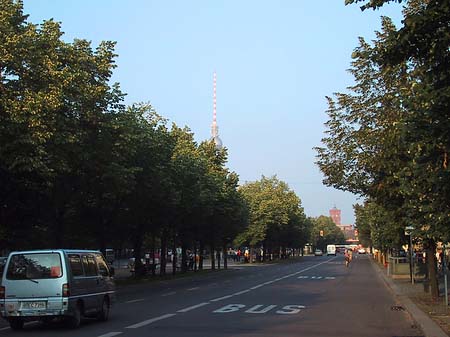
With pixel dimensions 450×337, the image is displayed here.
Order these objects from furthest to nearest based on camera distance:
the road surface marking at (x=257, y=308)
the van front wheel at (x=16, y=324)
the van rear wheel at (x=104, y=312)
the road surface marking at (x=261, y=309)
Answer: the road surface marking at (x=261, y=309) < the road surface marking at (x=257, y=308) < the van rear wheel at (x=104, y=312) < the van front wheel at (x=16, y=324)

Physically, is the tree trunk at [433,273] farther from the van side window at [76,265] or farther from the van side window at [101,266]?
the van side window at [76,265]

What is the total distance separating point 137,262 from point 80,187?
45.5 feet

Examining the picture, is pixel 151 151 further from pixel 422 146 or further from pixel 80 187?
pixel 422 146

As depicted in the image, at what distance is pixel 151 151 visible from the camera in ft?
121

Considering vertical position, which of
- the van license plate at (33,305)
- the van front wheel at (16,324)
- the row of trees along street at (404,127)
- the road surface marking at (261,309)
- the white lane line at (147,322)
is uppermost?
the row of trees along street at (404,127)

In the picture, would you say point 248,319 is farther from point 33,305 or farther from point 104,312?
point 33,305

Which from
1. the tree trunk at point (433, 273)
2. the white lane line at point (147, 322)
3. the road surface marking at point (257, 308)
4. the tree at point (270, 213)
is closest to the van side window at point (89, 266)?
the white lane line at point (147, 322)

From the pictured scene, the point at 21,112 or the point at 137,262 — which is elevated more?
the point at 21,112

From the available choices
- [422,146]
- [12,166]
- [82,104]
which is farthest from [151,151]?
[422,146]

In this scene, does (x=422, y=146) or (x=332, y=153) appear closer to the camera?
(x=422, y=146)

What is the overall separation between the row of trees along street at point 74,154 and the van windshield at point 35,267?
9223mm

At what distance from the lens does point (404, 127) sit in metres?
9.80

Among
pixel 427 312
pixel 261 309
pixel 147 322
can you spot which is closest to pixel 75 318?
pixel 147 322

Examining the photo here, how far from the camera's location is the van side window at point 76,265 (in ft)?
51.2
